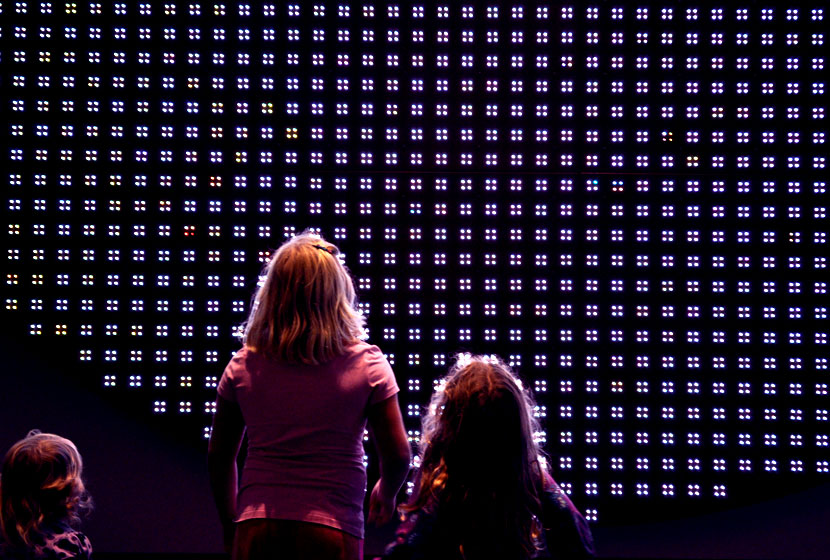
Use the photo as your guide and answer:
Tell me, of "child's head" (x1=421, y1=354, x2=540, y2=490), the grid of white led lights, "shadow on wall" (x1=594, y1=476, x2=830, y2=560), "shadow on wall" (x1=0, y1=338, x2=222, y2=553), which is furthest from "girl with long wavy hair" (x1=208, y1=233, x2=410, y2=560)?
"shadow on wall" (x1=594, y1=476, x2=830, y2=560)

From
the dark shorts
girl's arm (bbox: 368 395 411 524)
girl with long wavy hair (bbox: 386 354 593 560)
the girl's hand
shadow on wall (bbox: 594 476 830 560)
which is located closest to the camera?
girl with long wavy hair (bbox: 386 354 593 560)

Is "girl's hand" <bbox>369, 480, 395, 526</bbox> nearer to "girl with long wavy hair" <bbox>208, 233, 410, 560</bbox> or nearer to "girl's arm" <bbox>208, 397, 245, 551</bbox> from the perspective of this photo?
"girl with long wavy hair" <bbox>208, 233, 410, 560</bbox>

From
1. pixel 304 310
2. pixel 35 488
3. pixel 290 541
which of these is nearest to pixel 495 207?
pixel 304 310

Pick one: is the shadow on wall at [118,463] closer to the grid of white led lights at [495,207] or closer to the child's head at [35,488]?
the grid of white led lights at [495,207]

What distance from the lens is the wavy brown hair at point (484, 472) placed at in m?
1.67

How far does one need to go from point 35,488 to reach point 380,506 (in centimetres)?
127

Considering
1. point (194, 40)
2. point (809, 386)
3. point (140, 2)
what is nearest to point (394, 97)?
point (194, 40)

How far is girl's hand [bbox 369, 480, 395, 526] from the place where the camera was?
2109 millimetres

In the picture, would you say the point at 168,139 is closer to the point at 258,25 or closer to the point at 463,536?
the point at 258,25

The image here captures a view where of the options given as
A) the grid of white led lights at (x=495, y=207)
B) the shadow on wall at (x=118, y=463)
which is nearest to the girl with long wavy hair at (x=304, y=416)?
the grid of white led lights at (x=495, y=207)

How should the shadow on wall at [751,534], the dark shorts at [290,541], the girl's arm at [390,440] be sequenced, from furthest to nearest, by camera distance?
the shadow on wall at [751,534], the girl's arm at [390,440], the dark shorts at [290,541]

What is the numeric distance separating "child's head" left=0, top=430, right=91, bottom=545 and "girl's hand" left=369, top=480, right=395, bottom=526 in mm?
1144

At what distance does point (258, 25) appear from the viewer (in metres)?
4.12

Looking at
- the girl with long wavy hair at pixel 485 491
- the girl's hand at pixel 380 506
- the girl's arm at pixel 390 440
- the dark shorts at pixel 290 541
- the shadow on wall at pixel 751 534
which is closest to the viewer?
the girl with long wavy hair at pixel 485 491
